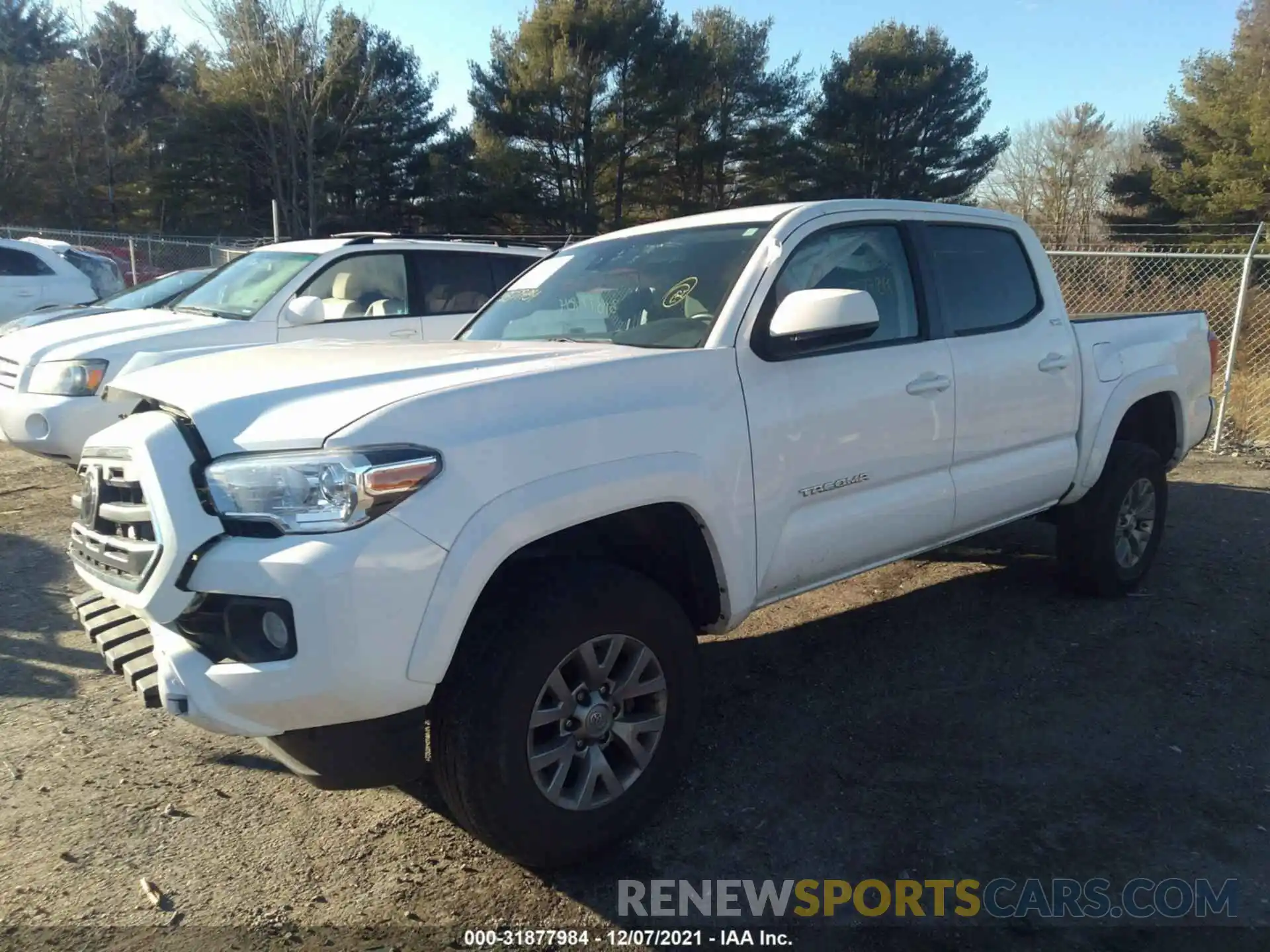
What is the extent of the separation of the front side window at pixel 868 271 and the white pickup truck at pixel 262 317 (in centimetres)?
325

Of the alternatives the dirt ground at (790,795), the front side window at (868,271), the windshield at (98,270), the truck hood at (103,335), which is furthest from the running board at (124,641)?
the windshield at (98,270)

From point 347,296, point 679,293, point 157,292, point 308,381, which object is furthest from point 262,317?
point 308,381

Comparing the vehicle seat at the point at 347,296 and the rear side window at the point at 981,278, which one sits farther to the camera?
→ the vehicle seat at the point at 347,296

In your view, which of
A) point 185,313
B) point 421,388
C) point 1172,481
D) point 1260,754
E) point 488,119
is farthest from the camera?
point 488,119

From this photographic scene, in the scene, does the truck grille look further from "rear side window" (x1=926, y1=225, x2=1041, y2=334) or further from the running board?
"rear side window" (x1=926, y1=225, x2=1041, y2=334)

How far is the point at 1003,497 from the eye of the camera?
4.19 m

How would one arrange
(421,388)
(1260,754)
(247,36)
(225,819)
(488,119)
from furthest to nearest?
(488,119), (247,36), (1260,754), (225,819), (421,388)

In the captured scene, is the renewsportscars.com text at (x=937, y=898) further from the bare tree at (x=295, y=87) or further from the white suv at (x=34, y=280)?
the bare tree at (x=295, y=87)

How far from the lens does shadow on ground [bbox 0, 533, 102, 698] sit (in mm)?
3994

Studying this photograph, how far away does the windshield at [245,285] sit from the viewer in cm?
711

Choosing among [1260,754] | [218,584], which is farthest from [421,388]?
[1260,754]

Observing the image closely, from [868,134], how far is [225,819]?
104ft

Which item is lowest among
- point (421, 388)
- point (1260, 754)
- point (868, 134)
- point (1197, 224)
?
point (1260, 754)

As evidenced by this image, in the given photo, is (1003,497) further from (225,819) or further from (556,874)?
(225,819)
